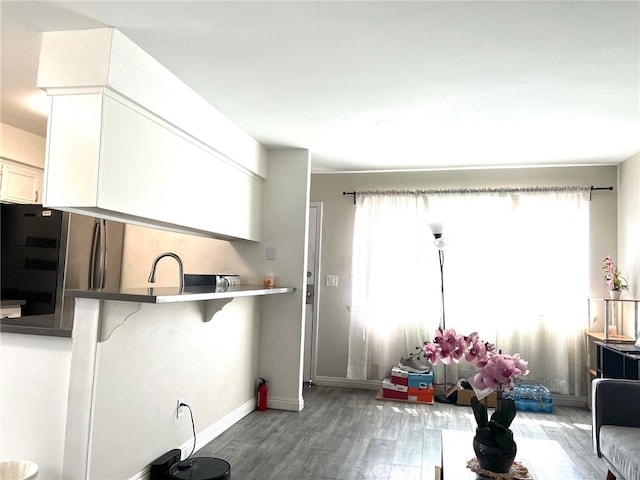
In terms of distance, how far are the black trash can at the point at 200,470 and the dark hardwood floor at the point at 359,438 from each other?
31 cm

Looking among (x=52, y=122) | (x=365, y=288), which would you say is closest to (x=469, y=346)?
(x=52, y=122)

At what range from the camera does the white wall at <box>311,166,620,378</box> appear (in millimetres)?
5016

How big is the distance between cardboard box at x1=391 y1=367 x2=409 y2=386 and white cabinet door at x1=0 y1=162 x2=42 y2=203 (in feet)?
12.6

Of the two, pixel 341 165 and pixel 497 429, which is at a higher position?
pixel 341 165

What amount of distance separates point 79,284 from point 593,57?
162 inches

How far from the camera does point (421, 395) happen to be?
187 inches

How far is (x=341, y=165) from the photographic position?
519cm

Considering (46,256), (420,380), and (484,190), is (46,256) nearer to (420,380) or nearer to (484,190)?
(420,380)

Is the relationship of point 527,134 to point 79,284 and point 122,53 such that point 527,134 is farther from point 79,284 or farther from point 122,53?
point 79,284

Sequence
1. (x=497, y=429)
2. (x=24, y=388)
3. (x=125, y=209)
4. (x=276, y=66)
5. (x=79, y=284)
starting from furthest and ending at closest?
(x=79, y=284)
(x=276, y=66)
(x=125, y=209)
(x=24, y=388)
(x=497, y=429)

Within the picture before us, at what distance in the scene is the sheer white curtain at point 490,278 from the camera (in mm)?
4766

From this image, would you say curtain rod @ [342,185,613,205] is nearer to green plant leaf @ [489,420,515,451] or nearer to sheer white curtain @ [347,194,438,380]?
sheer white curtain @ [347,194,438,380]

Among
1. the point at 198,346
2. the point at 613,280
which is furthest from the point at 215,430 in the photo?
the point at 613,280

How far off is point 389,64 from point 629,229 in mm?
3249
